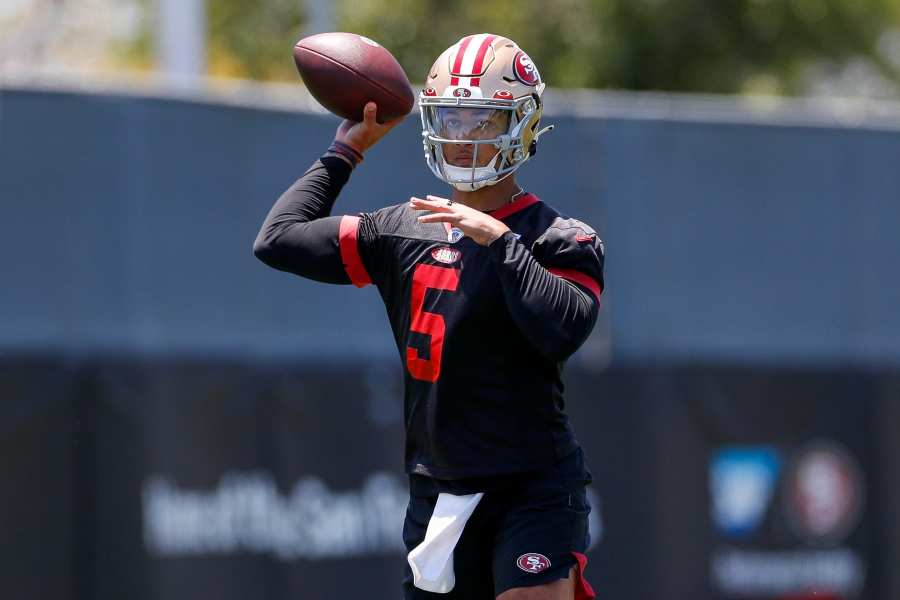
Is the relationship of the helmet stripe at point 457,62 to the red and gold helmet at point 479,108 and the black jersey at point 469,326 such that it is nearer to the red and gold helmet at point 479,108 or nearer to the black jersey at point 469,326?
the red and gold helmet at point 479,108

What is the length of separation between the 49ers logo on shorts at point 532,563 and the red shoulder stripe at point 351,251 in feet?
2.98

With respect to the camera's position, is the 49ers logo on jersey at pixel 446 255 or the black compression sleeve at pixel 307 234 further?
the black compression sleeve at pixel 307 234

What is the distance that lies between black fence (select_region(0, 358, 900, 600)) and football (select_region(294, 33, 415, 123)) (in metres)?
2.51

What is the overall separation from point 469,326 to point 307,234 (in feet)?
1.82

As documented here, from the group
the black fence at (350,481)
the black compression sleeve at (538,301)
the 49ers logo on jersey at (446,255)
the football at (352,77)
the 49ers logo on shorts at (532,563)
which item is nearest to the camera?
the black compression sleeve at (538,301)

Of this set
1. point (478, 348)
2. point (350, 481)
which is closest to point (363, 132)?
point (478, 348)

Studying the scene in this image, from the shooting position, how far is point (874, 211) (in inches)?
317

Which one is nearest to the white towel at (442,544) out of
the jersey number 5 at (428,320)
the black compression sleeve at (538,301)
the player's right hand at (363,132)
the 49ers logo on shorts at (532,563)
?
the 49ers logo on shorts at (532,563)

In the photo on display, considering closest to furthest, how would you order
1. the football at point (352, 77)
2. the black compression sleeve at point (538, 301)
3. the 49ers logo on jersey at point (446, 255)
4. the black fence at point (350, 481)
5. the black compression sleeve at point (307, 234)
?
the black compression sleeve at point (538, 301), the 49ers logo on jersey at point (446, 255), the black compression sleeve at point (307, 234), the football at point (352, 77), the black fence at point (350, 481)

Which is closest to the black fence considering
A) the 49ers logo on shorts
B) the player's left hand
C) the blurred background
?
the blurred background

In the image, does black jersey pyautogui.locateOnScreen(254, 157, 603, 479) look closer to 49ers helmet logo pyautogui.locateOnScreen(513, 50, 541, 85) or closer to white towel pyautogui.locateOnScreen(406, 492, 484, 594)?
white towel pyautogui.locateOnScreen(406, 492, 484, 594)

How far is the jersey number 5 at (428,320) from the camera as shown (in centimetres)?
399

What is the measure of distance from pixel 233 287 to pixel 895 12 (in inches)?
543

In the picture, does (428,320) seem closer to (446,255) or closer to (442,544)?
(446,255)
